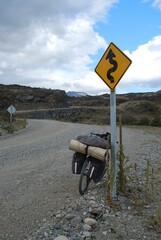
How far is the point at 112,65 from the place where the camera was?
6.54 metres

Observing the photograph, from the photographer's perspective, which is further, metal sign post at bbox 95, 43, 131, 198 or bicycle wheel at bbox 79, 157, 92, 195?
bicycle wheel at bbox 79, 157, 92, 195

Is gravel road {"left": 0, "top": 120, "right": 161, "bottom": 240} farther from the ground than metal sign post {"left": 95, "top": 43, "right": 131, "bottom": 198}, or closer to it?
closer to it

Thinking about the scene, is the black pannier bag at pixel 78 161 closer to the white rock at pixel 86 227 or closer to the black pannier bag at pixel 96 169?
the black pannier bag at pixel 96 169

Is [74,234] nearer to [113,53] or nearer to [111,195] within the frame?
[111,195]

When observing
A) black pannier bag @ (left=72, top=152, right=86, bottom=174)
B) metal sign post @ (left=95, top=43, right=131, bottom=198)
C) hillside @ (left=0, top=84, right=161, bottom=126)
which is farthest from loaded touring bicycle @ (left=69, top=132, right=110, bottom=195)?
hillside @ (left=0, top=84, right=161, bottom=126)

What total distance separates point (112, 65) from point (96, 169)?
7.05 feet

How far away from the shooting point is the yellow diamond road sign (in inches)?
254

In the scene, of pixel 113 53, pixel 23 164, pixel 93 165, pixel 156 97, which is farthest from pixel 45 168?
pixel 156 97

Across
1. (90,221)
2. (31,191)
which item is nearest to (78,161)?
(31,191)

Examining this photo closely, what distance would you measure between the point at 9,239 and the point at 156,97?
3555 inches

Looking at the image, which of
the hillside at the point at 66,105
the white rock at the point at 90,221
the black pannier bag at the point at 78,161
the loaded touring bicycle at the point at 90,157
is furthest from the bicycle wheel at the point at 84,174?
the hillside at the point at 66,105

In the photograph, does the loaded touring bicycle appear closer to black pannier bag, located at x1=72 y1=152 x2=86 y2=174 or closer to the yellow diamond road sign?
black pannier bag, located at x1=72 y1=152 x2=86 y2=174

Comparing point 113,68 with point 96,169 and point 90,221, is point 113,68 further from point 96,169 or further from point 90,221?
point 90,221

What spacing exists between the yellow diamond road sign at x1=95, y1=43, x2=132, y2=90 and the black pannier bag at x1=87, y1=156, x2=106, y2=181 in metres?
1.68
